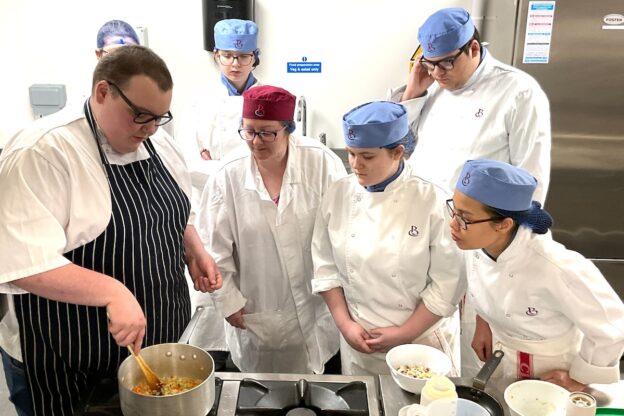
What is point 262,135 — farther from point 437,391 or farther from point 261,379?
point 437,391

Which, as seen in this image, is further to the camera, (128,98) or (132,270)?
(132,270)

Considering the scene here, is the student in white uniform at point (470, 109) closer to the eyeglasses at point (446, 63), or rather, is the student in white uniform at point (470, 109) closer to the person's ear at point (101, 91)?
the eyeglasses at point (446, 63)

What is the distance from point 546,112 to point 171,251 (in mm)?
1325

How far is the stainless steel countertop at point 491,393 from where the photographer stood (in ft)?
3.69

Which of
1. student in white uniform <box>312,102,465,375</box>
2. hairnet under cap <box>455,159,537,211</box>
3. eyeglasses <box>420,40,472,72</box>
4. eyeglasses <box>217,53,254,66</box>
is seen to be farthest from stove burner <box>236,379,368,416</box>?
eyeglasses <box>217,53,254,66</box>

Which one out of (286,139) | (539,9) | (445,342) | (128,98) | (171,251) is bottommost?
(445,342)

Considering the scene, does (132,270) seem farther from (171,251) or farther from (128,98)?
(128,98)

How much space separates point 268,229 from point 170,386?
2.12 feet

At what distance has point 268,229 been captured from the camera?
5.48 feet

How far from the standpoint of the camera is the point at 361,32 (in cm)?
293

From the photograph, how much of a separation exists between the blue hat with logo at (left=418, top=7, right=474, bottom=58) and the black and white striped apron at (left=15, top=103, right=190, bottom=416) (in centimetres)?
101

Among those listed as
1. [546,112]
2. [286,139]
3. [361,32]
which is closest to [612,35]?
[546,112]

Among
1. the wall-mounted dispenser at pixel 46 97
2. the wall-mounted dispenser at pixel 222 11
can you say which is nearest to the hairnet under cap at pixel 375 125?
the wall-mounted dispenser at pixel 222 11

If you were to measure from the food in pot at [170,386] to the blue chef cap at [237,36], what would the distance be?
1.63 meters
